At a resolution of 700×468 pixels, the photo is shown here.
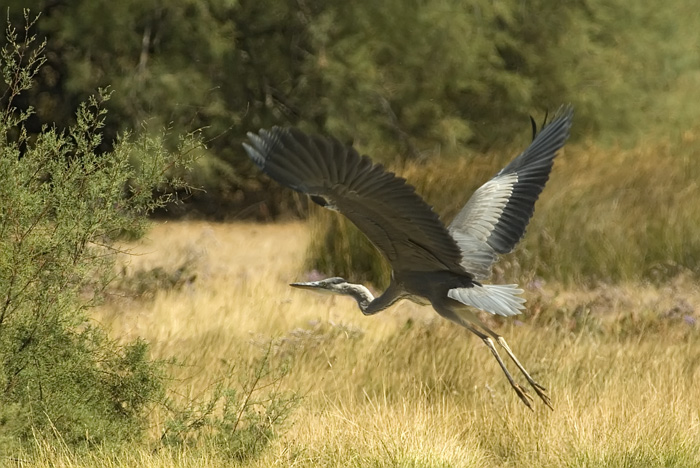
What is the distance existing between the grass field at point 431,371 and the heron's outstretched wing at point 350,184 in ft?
2.75

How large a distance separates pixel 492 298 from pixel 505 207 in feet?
3.26

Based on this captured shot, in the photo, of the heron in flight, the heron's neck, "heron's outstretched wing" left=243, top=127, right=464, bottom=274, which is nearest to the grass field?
the heron in flight

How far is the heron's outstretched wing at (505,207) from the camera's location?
5.71 meters

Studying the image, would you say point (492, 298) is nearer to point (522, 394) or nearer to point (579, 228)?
point (522, 394)

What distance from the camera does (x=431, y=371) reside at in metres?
6.37

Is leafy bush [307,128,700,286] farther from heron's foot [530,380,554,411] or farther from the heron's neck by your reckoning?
the heron's neck

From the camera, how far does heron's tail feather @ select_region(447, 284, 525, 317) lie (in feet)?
16.5

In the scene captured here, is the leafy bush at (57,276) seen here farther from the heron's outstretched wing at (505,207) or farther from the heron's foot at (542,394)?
the heron's foot at (542,394)

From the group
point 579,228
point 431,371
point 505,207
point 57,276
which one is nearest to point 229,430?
point 57,276

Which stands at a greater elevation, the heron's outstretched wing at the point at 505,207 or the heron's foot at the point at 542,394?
the heron's outstretched wing at the point at 505,207

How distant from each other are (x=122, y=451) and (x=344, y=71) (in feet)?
36.0

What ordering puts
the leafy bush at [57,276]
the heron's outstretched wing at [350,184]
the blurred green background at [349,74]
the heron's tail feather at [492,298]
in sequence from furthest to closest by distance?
the blurred green background at [349,74] → the heron's tail feather at [492,298] → the leafy bush at [57,276] → the heron's outstretched wing at [350,184]

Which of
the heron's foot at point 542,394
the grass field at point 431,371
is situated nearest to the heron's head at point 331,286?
the grass field at point 431,371

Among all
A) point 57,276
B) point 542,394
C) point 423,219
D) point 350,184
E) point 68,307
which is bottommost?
point 542,394
